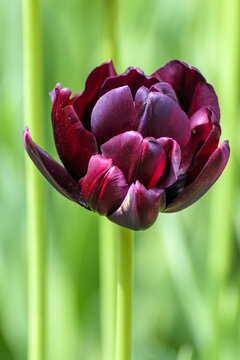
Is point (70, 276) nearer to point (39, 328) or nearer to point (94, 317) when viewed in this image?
point (94, 317)

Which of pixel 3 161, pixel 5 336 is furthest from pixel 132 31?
pixel 5 336

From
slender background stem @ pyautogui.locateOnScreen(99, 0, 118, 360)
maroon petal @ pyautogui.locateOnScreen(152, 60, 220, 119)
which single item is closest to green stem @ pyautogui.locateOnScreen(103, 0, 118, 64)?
slender background stem @ pyautogui.locateOnScreen(99, 0, 118, 360)

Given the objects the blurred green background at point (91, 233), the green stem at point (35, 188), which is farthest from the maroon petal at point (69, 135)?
the blurred green background at point (91, 233)

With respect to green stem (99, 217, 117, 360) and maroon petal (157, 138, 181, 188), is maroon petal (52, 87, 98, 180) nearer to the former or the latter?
→ maroon petal (157, 138, 181, 188)

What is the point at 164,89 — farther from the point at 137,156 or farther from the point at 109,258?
the point at 109,258

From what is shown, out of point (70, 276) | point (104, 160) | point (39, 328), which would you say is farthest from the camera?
point (70, 276)
